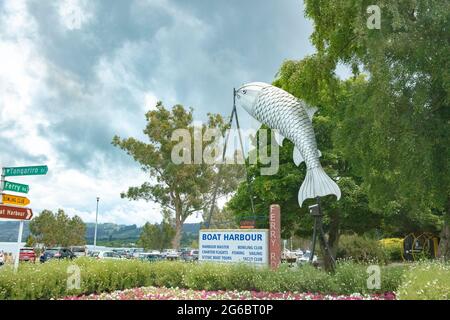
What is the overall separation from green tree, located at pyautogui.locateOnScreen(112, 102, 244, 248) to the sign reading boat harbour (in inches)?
689

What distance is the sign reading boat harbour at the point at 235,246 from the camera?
12.3 meters

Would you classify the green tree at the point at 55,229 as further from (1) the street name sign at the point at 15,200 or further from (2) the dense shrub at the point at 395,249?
(1) the street name sign at the point at 15,200

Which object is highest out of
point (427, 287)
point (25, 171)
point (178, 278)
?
point (25, 171)

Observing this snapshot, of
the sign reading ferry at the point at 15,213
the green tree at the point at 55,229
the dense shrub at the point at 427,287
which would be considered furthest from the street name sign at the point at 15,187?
the green tree at the point at 55,229

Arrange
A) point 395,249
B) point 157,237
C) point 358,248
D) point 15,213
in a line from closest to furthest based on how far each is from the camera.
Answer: point 15,213
point 358,248
point 395,249
point 157,237

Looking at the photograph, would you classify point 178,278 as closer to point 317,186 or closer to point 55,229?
point 317,186

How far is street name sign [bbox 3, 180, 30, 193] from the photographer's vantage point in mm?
11125

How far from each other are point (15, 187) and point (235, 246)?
6525 mm

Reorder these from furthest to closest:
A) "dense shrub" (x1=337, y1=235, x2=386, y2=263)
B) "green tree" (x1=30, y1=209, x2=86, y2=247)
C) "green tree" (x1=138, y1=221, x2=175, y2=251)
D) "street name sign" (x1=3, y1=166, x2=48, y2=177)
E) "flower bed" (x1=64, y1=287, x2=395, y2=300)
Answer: "green tree" (x1=30, y1=209, x2=86, y2=247) < "green tree" (x1=138, y1=221, x2=175, y2=251) < "dense shrub" (x1=337, y1=235, x2=386, y2=263) < "street name sign" (x1=3, y1=166, x2=48, y2=177) < "flower bed" (x1=64, y1=287, x2=395, y2=300)

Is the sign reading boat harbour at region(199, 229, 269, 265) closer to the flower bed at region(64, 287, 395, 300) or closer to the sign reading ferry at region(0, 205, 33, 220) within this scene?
the flower bed at region(64, 287, 395, 300)

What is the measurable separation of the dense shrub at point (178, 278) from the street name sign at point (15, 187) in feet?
6.78

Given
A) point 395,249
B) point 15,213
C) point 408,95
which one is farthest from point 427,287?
point 395,249

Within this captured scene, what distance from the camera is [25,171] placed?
11109 millimetres

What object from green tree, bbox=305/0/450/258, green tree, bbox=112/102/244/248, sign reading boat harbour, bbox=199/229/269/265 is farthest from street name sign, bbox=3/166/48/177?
green tree, bbox=112/102/244/248
